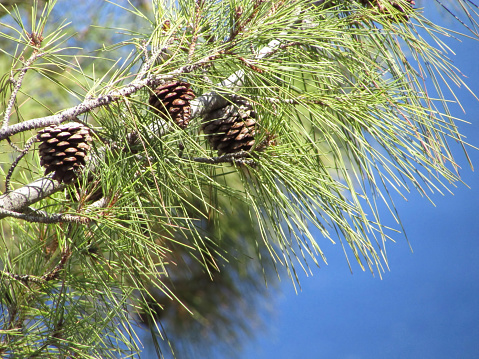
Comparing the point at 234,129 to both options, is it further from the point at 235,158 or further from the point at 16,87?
the point at 16,87

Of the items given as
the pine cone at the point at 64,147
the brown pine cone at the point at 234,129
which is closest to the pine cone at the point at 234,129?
the brown pine cone at the point at 234,129

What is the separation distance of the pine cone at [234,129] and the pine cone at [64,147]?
4.0 inches

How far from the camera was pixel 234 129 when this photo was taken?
1.43 feet

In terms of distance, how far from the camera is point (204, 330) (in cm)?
120

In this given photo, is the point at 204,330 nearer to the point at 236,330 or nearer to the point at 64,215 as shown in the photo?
the point at 236,330

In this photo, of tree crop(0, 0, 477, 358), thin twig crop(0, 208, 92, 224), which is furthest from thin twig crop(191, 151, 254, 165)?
thin twig crop(0, 208, 92, 224)

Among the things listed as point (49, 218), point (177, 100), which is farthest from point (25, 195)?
point (177, 100)

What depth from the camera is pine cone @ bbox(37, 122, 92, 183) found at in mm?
375

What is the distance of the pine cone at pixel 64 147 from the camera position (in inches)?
14.8

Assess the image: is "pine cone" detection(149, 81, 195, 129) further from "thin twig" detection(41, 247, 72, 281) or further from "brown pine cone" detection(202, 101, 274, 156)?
"thin twig" detection(41, 247, 72, 281)

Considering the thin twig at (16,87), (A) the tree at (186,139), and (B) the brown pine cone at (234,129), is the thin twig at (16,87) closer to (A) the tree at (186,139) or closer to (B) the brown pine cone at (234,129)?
(A) the tree at (186,139)

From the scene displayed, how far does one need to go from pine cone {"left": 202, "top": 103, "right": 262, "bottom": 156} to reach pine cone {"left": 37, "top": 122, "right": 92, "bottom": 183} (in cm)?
10

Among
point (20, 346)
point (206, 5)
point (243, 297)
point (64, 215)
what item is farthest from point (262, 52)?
point (243, 297)

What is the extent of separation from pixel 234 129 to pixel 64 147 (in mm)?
129
